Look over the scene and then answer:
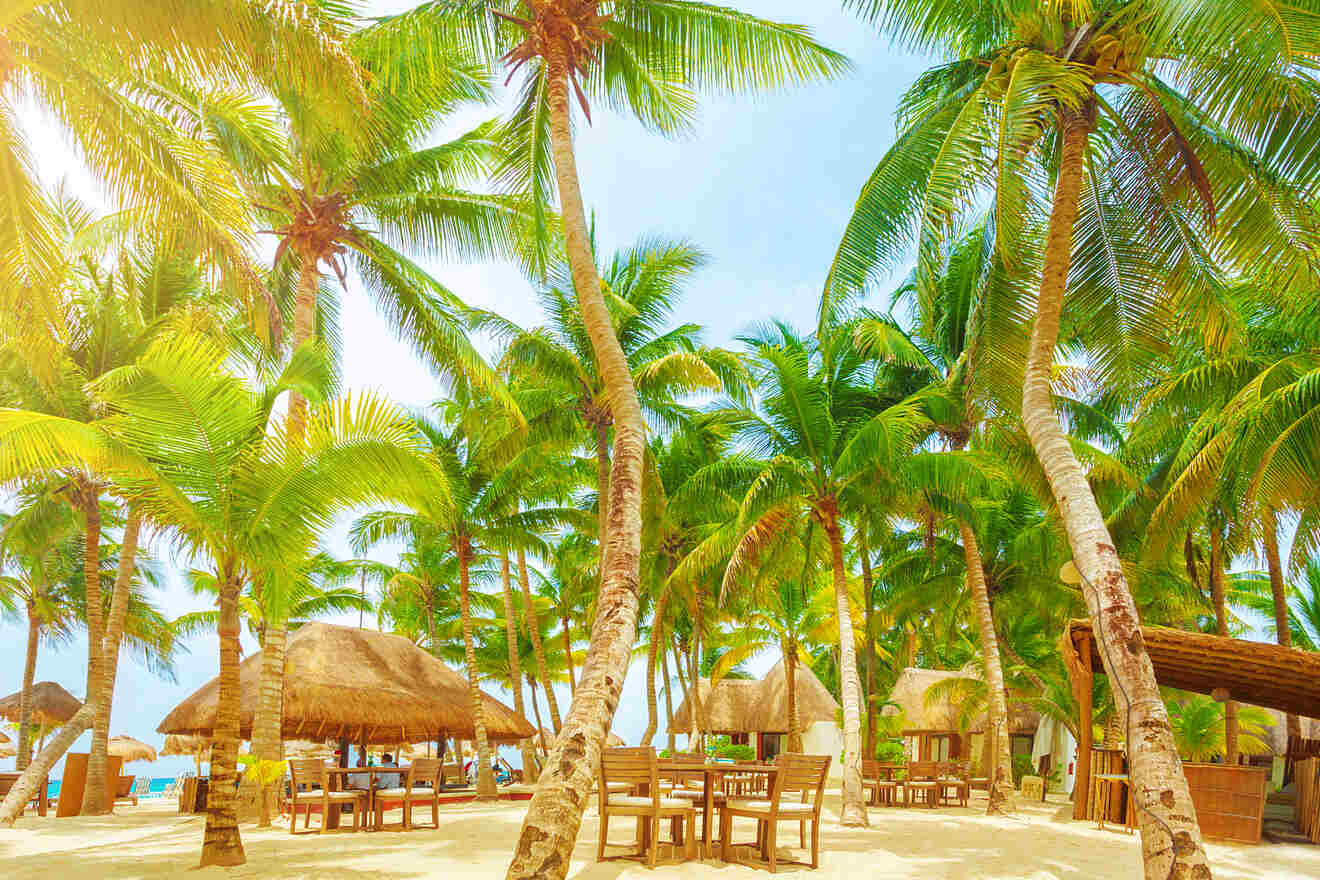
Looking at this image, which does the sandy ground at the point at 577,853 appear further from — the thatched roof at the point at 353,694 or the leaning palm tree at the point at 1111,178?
the leaning palm tree at the point at 1111,178

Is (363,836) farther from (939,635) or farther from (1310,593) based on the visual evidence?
(1310,593)

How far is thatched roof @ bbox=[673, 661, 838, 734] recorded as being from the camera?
2973 centimetres

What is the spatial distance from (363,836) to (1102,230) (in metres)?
10.7

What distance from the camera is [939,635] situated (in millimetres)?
29375

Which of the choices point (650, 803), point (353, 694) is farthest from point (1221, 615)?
point (353, 694)

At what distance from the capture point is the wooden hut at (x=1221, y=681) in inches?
368

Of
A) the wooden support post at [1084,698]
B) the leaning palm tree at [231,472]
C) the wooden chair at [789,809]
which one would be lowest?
the wooden chair at [789,809]

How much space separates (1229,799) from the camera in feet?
38.2

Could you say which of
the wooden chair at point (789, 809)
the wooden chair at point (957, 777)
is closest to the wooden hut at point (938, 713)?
the wooden chair at point (957, 777)

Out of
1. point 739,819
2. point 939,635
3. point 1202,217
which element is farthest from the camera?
point 939,635

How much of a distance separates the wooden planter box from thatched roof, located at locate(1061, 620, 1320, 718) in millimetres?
1152

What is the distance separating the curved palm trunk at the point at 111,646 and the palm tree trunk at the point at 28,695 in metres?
5.82

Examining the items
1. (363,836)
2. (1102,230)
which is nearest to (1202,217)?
(1102,230)

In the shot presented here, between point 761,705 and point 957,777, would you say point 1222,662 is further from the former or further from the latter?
point 761,705
